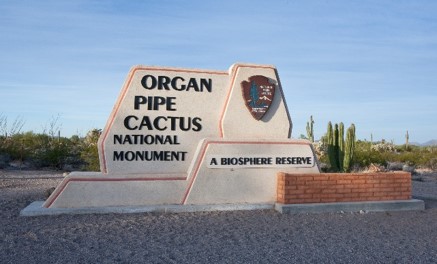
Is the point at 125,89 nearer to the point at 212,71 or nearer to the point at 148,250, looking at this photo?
the point at 212,71

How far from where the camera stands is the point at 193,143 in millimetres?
12258

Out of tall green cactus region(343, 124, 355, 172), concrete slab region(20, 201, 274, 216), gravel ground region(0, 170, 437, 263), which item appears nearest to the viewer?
gravel ground region(0, 170, 437, 263)

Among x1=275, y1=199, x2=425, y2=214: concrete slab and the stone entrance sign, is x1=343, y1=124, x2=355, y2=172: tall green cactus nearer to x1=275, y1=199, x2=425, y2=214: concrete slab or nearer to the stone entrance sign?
x1=275, y1=199, x2=425, y2=214: concrete slab

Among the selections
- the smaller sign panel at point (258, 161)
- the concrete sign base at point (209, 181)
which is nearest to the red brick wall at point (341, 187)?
the smaller sign panel at point (258, 161)

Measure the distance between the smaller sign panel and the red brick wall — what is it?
38 cm

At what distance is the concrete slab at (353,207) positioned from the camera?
38.3 feet

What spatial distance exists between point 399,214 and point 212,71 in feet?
18.0

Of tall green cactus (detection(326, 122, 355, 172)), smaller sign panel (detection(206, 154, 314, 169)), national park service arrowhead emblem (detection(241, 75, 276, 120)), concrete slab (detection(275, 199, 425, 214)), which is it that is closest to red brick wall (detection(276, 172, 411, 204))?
concrete slab (detection(275, 199, 425, 214))

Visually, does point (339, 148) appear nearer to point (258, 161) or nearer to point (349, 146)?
point (349, 146)

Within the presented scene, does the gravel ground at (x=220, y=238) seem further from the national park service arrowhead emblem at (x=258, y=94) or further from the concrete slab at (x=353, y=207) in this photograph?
the national park service arrowhead emblem at (x=258, y=94)

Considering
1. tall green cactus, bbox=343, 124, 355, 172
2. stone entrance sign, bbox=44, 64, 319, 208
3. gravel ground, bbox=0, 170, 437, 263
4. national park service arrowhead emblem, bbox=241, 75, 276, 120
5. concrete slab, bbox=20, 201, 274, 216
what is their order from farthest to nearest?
tall green cactus, bbox=343, 124, 355, 172 → national park service arrowhead emblem, bbox=241, 75, 276, 120 → stone entrance sign, bbox=44, 64, 319, 208 → concrete slab, bbox=20, 201, 274, 216 → gravel ground, bbox=0, 170, 437, 263

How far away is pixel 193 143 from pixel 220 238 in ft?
11.9

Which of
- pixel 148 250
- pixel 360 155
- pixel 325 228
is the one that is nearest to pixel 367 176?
pixel 325 228

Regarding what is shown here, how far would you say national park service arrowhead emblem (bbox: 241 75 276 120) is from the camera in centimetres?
1254
